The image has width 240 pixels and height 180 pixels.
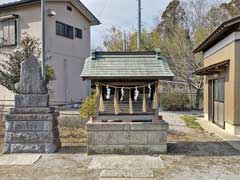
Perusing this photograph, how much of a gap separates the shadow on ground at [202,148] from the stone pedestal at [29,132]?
336cm

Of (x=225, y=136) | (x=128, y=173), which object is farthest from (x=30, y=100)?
(x=225, y=136)

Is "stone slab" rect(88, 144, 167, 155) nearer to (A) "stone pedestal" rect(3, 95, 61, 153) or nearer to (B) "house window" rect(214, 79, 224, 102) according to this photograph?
(A) "stone pedestal" rect(3, 95, 61, 153)

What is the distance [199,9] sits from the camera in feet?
86.1

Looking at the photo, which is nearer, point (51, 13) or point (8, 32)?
point (51, 13)

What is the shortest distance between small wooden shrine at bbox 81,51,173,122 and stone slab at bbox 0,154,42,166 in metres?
2.00

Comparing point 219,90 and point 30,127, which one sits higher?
point 219,90

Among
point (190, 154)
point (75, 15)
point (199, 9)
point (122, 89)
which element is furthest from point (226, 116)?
point (199, 9)

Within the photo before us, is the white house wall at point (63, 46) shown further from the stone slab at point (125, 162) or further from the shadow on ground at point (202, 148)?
the stone slab at point (125, 162)

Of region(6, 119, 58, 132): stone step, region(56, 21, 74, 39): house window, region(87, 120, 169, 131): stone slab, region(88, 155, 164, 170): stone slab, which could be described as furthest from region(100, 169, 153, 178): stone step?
region(56, 21, 74, 39): house window

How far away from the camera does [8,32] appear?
2008 centimetres

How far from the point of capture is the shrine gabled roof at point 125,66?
8.02m

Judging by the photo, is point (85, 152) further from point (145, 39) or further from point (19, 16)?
point (145, 39)

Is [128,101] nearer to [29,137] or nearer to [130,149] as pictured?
[130,149]

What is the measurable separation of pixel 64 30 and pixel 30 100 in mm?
13778
